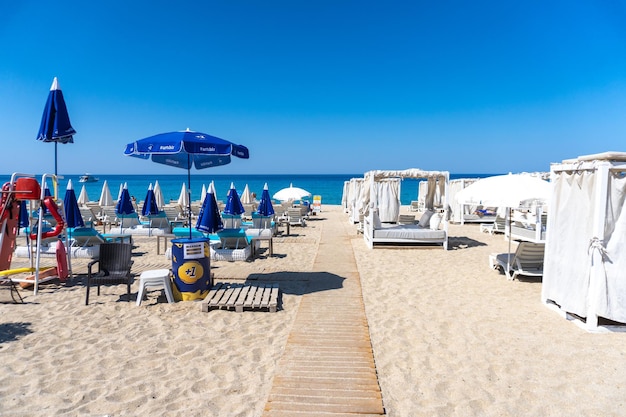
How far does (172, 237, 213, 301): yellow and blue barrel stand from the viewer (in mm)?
5930

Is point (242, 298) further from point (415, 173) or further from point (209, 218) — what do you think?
point (415, 173)

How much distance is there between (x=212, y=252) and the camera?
9523 millimetres

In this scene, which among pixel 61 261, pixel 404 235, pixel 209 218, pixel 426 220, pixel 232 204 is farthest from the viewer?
pixel 426 220

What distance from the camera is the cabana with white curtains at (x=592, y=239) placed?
4.84 metres

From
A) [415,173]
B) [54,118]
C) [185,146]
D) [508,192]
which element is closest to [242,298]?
[185,146]

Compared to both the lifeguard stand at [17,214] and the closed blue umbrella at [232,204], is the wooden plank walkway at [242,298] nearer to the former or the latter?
the lifeguard stand at [17,214]

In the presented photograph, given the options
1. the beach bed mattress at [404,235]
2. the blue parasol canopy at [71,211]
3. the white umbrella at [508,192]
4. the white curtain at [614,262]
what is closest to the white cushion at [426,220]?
the beach bed mattress at [404,235]

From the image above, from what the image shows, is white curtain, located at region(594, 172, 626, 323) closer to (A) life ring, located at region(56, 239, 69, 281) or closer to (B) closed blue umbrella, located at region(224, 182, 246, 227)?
(A) life ring, located at region(56, 239, 69, 281)

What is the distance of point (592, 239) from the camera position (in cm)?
495

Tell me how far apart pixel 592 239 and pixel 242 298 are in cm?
487

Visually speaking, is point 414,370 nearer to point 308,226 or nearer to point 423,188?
point 308,226

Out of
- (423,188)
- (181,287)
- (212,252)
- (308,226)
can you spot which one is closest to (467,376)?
(181,287)

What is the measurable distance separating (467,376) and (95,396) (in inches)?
136

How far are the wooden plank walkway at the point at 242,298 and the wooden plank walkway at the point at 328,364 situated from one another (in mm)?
497
